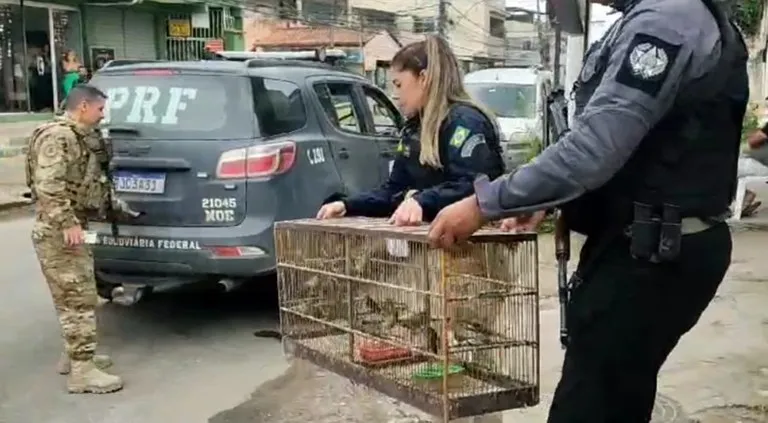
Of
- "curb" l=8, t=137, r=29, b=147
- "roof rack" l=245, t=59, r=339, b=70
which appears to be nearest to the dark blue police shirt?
"roof rack" l=245, t=59, r=339, b=70

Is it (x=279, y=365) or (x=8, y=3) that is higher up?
(x=8, y=3)

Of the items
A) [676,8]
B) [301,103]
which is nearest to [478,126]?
[676,8]

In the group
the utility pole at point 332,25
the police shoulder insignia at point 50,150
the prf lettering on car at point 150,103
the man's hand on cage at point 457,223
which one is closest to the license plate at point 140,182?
the prf lettering on car at point 150,103

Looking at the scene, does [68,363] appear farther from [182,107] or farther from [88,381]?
[182,107]

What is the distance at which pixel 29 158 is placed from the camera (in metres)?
5.55

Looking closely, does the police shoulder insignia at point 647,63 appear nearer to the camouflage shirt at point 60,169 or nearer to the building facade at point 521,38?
the camouflage shirt at point 60,169

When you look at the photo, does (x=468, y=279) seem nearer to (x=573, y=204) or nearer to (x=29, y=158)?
(x=573, y=204)

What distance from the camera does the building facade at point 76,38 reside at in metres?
19.2

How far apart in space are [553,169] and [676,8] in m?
0.46

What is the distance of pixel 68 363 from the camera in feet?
19.1

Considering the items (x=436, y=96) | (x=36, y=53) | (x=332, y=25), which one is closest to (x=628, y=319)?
(x=436, y=96)

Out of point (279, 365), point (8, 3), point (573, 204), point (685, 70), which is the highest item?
point (8, 3)

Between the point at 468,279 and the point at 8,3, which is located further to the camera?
the point at 8,3

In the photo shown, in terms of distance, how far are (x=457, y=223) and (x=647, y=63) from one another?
0.56 m
